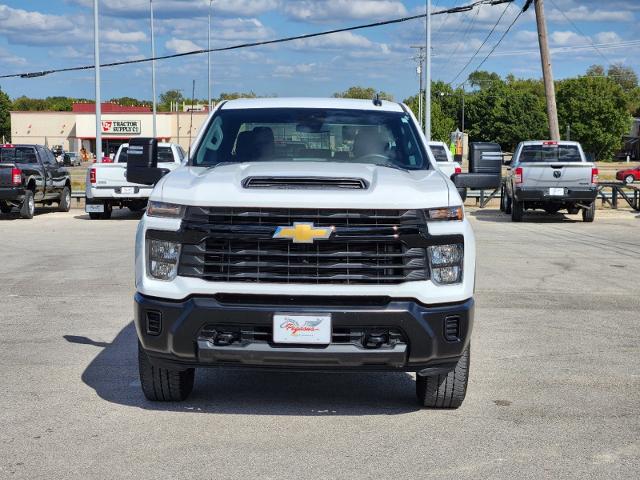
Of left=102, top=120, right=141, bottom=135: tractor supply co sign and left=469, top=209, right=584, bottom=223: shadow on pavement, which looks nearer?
left=469, top=209, right=584, bottom=223: shadow on pavement

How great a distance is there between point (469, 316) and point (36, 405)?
284 cm

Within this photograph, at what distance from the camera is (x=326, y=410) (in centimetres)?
641

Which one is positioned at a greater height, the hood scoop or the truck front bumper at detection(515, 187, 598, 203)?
the hood scoop

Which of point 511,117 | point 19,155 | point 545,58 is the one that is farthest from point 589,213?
point 511,117

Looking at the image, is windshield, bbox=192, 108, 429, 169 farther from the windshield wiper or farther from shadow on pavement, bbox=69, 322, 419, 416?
shadow on pavement, bbox=69, 322, 419, 416

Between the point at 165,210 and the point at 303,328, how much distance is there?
1101 mm

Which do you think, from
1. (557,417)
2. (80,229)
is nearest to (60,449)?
(557,417)

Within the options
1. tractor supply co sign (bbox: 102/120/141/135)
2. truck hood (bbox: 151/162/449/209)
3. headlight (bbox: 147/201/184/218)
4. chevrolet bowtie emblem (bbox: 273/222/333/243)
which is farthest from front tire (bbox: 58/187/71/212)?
tractor supply co sign (bbox: 102/120/141/135)

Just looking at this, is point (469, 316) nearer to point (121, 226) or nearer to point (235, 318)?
point (235, 318)

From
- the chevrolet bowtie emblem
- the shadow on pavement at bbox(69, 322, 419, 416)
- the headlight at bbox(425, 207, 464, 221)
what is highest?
the headlight at bbox(425, 207, 464, 221)

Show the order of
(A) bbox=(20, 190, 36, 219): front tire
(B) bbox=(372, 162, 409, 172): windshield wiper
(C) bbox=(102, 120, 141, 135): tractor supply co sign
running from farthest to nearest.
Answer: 1. (C) bbox=(102, 120, 141, 135): tractor supply co sign
2. (A) bbox=(20, 190, 36, 219): front tire
3. (B) bbox=(372, 162, 409, 172): windshield wiper

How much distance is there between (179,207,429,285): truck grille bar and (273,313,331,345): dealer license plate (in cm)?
22

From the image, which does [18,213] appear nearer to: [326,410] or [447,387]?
[326,410]

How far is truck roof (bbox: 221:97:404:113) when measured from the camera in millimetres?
7801
